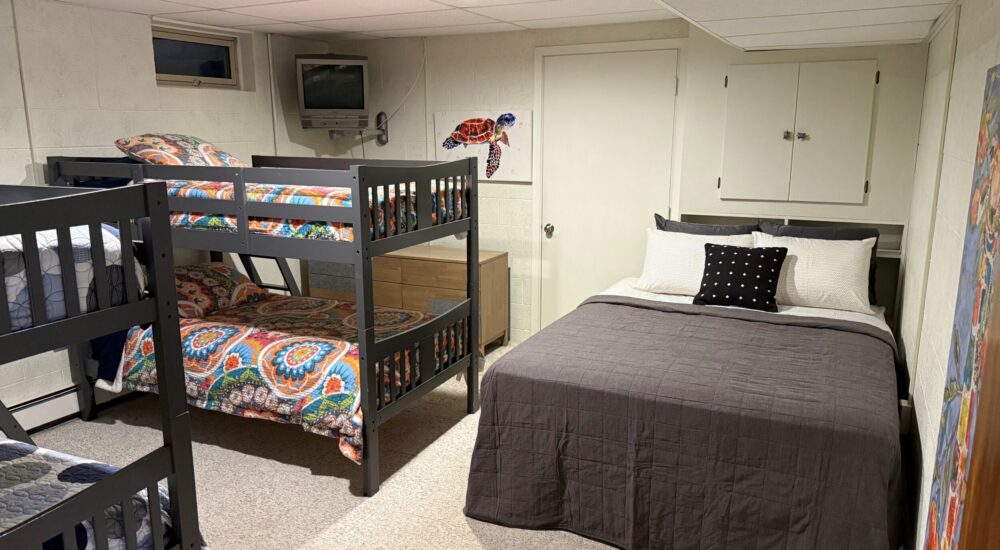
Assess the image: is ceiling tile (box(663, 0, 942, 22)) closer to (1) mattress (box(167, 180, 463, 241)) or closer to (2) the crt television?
(1) mattress (box(167, 180, 463, 241))

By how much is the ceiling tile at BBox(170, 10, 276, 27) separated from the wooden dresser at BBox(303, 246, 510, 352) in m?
1.58

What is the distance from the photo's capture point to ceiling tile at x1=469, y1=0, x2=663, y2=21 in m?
3.42

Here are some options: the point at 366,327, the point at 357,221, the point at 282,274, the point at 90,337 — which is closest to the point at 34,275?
the point at 90,337

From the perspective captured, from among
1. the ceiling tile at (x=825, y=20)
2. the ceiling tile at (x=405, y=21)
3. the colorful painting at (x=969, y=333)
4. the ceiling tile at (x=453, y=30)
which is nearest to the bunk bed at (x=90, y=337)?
the colorful painting at (x=969, y=333)

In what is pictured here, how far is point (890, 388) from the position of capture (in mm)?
2414

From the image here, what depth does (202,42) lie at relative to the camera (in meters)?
4.19

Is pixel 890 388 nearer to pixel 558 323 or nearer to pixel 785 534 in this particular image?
pixel 785 534

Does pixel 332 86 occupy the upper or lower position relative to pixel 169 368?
upper

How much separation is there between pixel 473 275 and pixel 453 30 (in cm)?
174

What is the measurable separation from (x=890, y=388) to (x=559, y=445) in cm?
116

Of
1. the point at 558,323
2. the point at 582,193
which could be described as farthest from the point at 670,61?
the point at 558,323

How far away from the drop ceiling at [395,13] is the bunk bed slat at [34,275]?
7.10ft

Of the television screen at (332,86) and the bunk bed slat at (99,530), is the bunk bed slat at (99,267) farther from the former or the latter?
the television screen at (332,86)

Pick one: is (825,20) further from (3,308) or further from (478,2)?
(3,308)
